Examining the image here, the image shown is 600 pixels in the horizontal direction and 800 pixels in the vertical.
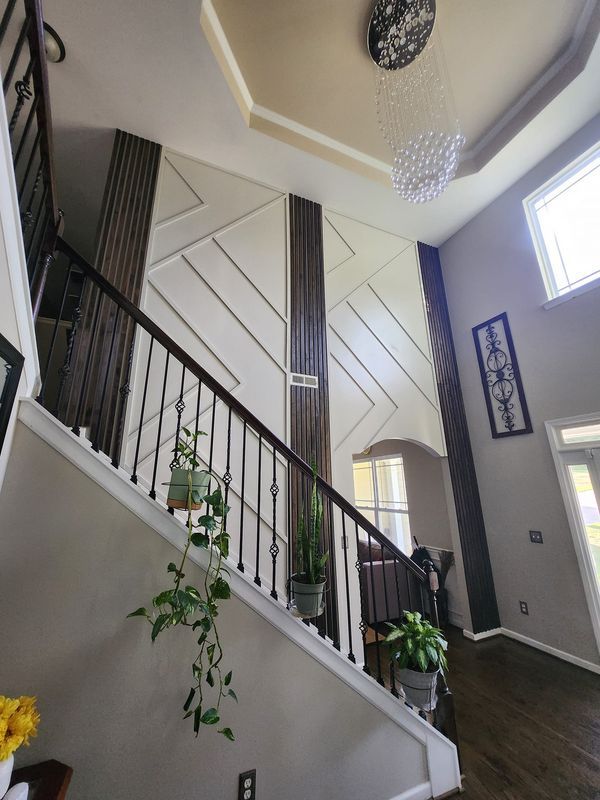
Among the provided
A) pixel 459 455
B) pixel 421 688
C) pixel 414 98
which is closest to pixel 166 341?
pixel 421 688

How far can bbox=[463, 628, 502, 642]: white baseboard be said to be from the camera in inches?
149

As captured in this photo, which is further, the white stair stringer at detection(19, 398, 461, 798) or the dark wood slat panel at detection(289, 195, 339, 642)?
the dark wood slat panel at detection(289, 195, 339, 642)

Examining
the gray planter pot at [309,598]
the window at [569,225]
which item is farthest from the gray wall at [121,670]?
the window at [569,225]

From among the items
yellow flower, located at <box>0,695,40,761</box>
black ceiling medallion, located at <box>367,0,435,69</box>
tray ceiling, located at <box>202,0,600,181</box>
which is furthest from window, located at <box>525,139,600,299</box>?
yellow flower, located at <box>0,695,40,761</box>

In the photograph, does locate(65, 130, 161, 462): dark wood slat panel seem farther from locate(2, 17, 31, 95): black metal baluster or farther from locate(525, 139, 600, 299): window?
locate(525, 139, 600, 299): window

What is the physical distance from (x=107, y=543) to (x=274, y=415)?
80.0 inches

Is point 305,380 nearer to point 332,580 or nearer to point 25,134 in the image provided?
point 332,580

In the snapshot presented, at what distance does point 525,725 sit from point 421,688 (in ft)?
4.39

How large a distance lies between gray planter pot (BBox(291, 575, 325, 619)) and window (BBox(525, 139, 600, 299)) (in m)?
3.86

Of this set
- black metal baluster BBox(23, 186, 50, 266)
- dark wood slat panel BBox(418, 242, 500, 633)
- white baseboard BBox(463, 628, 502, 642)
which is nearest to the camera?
black metal baluster BBox(23, 186, 50, 266)

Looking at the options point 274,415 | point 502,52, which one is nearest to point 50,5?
point 274,415

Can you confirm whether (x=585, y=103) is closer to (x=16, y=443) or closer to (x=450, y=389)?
(x=450, y=389)

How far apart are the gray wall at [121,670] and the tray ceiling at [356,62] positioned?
3521mm

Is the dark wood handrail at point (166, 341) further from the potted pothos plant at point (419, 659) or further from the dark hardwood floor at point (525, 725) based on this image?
the dark hardwood floor at point (525, 725)
